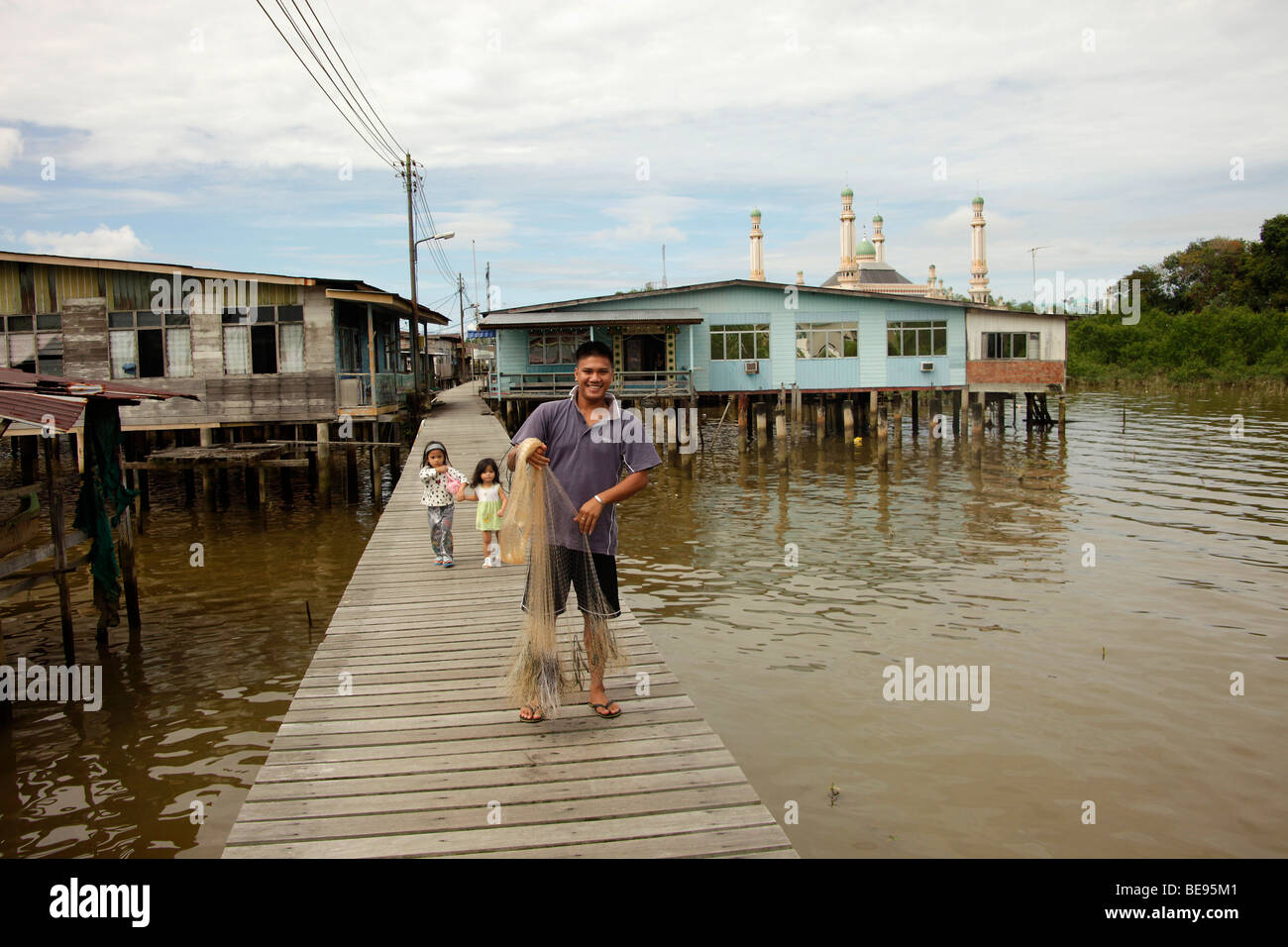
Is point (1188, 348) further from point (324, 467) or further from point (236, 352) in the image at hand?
point (236, 352)

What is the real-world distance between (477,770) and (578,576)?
43.5 inches

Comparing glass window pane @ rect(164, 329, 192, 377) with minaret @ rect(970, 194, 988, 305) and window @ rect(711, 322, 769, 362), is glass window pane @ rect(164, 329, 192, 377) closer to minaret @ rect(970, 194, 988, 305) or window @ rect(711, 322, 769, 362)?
window @ rect(711, 322, 769, 362)

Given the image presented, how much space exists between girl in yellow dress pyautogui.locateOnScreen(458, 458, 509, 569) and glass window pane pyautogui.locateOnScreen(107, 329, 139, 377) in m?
14.0

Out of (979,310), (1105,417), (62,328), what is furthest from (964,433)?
(62,328)

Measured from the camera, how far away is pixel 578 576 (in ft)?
16.5

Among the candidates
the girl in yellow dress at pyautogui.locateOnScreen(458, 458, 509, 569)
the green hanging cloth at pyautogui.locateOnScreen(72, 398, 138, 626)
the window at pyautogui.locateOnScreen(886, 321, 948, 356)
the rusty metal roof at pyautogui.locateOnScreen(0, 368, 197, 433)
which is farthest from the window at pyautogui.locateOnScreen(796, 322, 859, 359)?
the green hanging cloth at pyautogui.locateOnScreen(72, 398, 138, 626)

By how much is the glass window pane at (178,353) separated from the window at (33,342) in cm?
219

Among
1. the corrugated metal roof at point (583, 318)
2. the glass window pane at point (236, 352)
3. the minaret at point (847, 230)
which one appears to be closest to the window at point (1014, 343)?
the corrugated metal roof at point (583, 318)

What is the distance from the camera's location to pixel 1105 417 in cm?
3834

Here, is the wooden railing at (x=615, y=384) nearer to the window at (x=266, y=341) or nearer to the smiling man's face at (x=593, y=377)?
the window at (x=266, y=341)

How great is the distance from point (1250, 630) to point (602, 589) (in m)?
8.50

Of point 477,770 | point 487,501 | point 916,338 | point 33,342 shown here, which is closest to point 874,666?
point 487,501

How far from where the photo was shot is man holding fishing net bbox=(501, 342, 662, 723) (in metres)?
4.91
